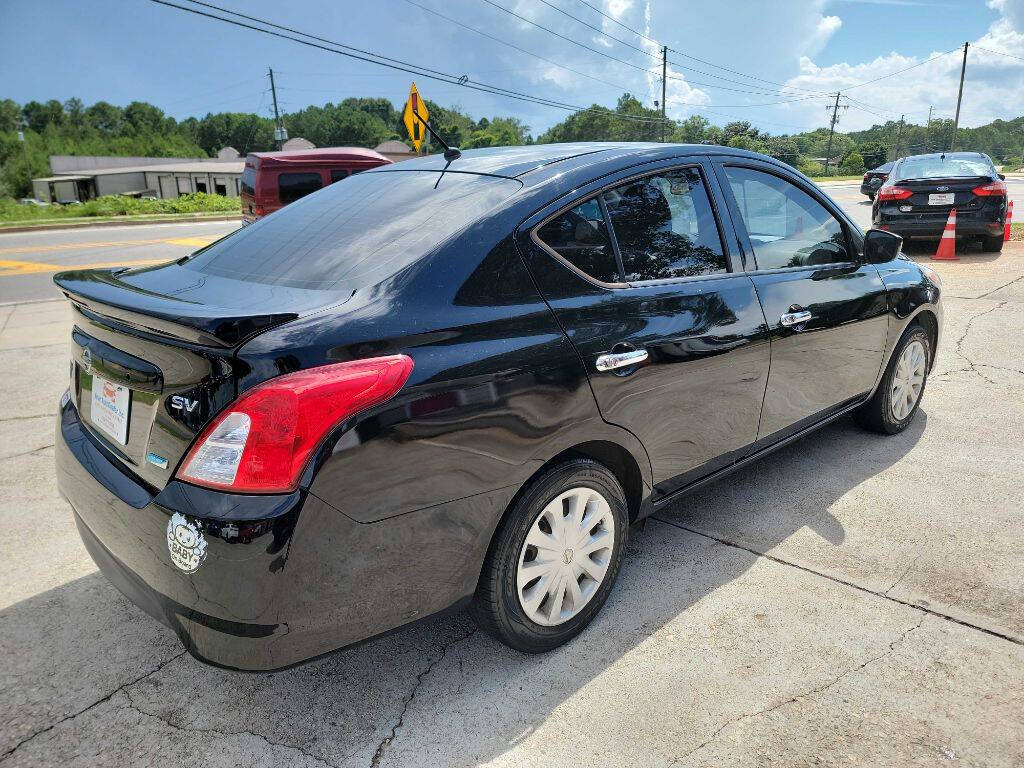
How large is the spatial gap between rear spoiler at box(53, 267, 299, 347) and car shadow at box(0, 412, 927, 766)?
956 millimetres

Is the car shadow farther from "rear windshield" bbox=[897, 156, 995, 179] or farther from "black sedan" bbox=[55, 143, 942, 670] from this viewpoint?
"rear windshield" bbox=[897, 156, 995, 179]

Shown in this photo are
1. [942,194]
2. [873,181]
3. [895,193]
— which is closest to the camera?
[942,194]

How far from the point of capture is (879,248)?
3.75 meters

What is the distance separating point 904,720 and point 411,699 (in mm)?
1497

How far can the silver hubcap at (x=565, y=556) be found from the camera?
2.35 meters

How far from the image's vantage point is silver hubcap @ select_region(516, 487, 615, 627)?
2354 mm

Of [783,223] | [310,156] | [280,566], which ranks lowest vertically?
[280,566]

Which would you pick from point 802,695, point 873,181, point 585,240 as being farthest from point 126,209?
point 802,695

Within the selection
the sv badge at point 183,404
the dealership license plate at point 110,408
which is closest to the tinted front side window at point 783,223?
the sv badge at point 183,404

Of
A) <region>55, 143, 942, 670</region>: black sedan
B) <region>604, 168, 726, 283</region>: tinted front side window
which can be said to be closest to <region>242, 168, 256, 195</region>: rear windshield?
<region>55, 143, 942, 670</region>: black sedan

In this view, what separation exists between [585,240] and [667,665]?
Answer: 1458 mm

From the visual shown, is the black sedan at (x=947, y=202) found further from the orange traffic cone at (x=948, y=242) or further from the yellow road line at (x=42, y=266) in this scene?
the yellow road line at (x=42, y=266)

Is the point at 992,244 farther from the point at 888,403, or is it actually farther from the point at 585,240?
the point at 585,240

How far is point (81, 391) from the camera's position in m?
2.45
